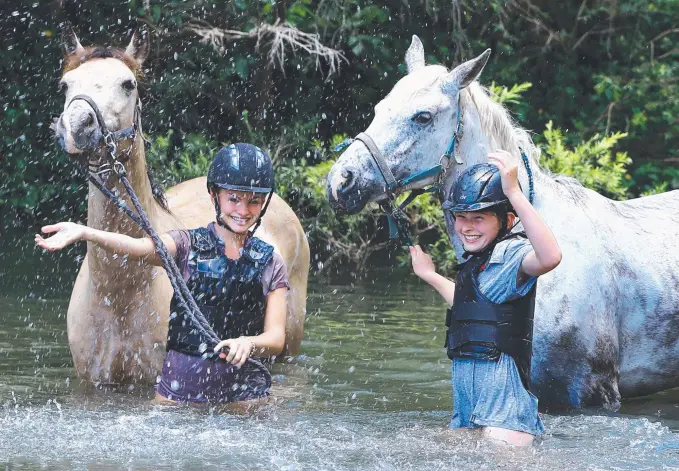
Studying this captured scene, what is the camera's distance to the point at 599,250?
523 centimetres

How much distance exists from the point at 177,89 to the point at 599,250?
855cm

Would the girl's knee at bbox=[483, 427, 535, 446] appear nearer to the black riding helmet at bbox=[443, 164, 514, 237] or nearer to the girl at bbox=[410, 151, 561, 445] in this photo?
the girl at bbox=[410, 151, 561, 445]

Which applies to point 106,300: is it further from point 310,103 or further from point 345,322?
point 310,103

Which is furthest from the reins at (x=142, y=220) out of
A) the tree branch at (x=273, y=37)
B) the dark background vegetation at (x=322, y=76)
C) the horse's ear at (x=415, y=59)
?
the dark background vegetation at (x=322, y=76)

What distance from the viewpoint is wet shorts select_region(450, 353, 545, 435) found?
437 centimetres

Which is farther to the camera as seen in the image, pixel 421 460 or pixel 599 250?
pixel 599 250

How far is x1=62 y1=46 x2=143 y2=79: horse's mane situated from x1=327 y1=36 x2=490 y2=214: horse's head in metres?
1.62

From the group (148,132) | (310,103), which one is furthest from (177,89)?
(310,103)

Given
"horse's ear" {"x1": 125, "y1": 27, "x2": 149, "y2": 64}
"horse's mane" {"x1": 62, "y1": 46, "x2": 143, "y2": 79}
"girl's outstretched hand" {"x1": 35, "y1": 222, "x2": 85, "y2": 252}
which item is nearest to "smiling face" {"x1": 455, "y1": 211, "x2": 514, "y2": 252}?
"girl's outstretched hand" {"x1": 35, "y1": 222, "x2": 85, "y2": 252}

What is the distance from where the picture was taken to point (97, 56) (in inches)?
231

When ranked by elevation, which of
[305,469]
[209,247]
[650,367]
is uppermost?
[209,247]

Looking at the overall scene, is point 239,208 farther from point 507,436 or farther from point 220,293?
point 507,436

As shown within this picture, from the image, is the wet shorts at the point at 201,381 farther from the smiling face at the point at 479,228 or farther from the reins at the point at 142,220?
the smiling face at the point at 479,228

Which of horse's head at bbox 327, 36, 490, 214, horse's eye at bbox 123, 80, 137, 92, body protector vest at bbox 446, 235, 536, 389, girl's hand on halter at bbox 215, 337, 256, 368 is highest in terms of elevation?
horse's eye at bbox 123, 80, 137, 92
